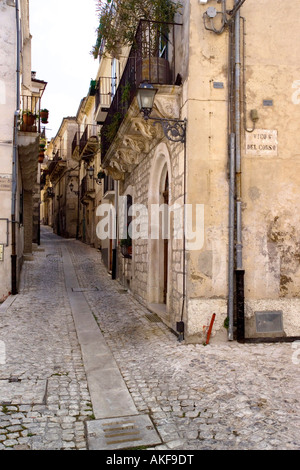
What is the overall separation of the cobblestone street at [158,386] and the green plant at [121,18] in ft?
17.4

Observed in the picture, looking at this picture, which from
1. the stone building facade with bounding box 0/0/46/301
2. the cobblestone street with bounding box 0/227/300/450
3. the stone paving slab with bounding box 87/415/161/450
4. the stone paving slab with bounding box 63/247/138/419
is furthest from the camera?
the stone building facade with bounding box 0/0/46/301

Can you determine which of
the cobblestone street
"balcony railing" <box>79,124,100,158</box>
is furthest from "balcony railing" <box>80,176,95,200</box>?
the cobblestone street

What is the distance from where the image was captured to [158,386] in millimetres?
4414

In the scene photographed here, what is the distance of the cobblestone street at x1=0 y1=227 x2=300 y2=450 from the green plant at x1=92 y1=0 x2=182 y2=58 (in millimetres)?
5293

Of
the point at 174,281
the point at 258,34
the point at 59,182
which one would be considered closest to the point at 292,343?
the point at 174,281

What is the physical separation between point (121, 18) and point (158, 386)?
660 centimetres

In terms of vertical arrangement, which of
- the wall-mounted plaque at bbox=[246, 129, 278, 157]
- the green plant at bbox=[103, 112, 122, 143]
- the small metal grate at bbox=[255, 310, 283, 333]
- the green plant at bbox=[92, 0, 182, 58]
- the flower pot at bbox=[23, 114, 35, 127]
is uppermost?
the green plant at bbox=[92, 0, 182, 58]

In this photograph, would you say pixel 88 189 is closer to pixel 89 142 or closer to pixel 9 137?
pixel 89 142

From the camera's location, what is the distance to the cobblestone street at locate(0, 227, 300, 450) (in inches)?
130

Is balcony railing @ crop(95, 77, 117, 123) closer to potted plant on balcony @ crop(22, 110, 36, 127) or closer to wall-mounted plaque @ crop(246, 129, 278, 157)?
potted plant on balcony @ crop(22, 110, 36, 127)

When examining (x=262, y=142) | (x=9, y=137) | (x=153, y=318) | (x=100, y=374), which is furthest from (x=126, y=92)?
(x=100, y=374)

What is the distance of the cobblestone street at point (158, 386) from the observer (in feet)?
10.8

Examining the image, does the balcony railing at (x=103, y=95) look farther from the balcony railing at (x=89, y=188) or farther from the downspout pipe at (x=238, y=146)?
the downspout pipe at (x=238, y=146)
